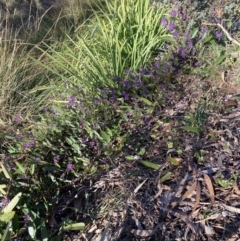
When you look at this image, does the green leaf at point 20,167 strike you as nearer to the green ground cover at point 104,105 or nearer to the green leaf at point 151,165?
the green ground cover at point 104,105

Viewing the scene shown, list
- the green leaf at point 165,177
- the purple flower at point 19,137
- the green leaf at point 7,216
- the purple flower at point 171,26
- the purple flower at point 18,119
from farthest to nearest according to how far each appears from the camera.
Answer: the purple flower at point 171,26 < the purple flower at point 18,119 < the purple flower at point 19,137 < the green leaf at point 165,177 < the green leaf at point 7,216

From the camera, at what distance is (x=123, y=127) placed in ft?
7.07

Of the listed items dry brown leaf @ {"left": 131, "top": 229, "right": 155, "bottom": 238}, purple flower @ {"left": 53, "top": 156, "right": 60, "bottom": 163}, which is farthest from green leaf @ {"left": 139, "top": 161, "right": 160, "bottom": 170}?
purple flower @ {"left": 53, "top": 156, "right": 60, "bottom": 163}

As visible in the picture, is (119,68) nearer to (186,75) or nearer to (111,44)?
(111,44)

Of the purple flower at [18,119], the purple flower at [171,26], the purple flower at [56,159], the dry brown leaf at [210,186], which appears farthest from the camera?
the purple flower at [171,26]

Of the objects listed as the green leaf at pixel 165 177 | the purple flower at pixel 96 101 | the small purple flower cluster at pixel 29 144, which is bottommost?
the green leaf at pixel 165 177

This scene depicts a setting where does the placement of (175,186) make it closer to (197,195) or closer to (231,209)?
(197,195)

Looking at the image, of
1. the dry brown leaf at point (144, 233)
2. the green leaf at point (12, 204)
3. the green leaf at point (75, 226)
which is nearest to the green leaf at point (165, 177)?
the dry brown leaf at point (144, 233)

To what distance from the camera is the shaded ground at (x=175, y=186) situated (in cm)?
165

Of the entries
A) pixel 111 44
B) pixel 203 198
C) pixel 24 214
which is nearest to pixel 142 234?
pixel 203 198

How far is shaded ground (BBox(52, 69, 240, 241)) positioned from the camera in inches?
65.0

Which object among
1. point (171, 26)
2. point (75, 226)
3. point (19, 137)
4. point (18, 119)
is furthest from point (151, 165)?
point (171, 26)

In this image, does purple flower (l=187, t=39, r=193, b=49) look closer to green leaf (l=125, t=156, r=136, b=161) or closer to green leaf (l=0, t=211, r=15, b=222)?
green leaf (l=125, t=156, r=136, b=161)

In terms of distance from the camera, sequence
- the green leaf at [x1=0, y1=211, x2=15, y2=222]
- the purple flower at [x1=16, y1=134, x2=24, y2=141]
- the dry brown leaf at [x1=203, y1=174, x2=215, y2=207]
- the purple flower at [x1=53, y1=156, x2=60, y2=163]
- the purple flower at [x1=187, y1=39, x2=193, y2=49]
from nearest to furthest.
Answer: the green leaf at [x1=0, y1=211, x2=15, y2=222], the dry brown leaf at [x1=203, y1=174, x2=215, y2=207], the purple flower at [x1=53, y1=156, x2=60, y2=163], the purple flower at [x1=16, y1=134, x2=24, y2=141], the purple flower at [x1=187, y1=39, x2=193, y2=49]
